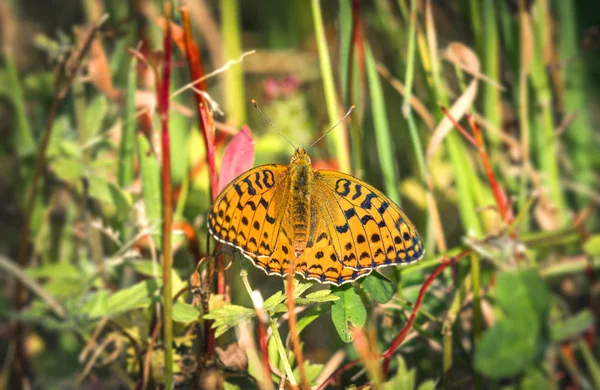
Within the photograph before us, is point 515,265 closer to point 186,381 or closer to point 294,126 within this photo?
point 186,381

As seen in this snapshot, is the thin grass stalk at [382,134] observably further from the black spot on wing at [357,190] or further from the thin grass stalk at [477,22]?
the thin grass stalk at [477,22]

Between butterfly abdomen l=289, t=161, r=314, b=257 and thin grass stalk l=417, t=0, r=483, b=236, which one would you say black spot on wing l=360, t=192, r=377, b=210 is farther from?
thin grass stalk l=417, t=0, r=483, b=236

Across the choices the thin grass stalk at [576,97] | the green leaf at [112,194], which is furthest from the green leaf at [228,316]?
the thin grass stalk at [576,97]

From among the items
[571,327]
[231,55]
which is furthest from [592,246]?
[231,55]

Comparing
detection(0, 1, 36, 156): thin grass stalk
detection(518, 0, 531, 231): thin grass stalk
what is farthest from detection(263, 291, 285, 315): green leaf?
detection(0, 1, 36, 156): thin grass stalk

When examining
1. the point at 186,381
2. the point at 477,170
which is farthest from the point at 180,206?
the point at 477,170

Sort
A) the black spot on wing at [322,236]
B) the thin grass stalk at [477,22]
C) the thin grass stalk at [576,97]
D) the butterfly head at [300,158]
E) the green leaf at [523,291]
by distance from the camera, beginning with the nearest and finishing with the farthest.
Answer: the green leaf at [523,291] → the black spot on wing at [322,236] → the butterfly head at [300,158] → the thin grass stalk at [477,22] → the thin grass stalk at [576,97]
